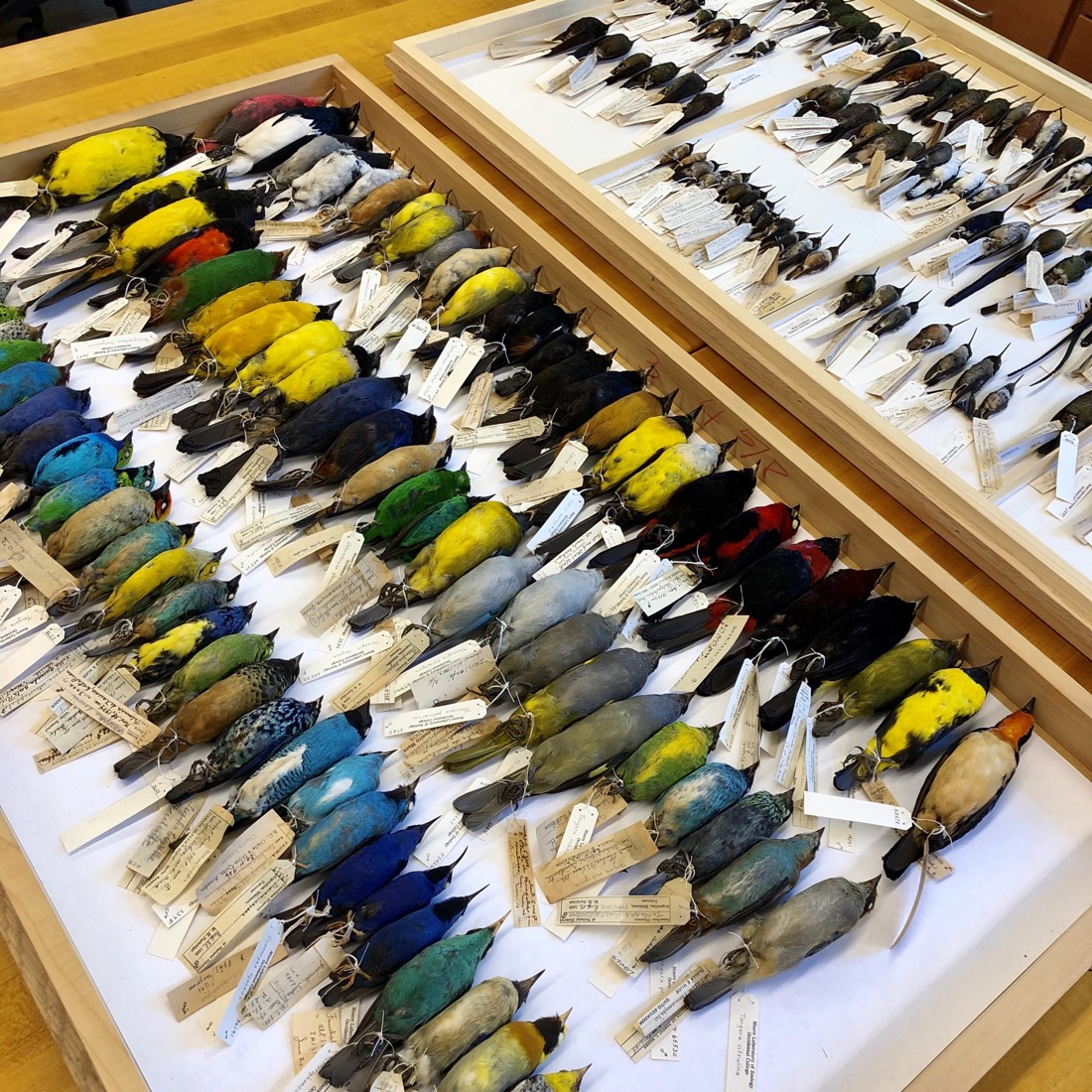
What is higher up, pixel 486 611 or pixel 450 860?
pixel 486 611

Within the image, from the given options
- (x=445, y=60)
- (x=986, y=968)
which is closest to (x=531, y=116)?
(x=445, y=60)

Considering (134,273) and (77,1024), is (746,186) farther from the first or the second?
(77,1024)

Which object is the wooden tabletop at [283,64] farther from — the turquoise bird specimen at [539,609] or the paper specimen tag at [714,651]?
the turquoise bird specimen at [539,609]

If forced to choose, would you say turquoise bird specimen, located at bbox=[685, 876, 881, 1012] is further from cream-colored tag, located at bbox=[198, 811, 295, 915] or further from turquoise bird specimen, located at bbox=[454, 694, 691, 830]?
cream-colored tag, located at bbox=[198, 811, 295, 915]

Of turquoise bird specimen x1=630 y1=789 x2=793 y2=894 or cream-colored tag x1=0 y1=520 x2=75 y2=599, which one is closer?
turquoise bird specimen x1=630 y1=789 x2=793 y2=894

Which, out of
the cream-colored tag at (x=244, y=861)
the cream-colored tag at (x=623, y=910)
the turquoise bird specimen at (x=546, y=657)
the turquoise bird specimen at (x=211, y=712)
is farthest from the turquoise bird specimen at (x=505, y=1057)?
the turquoise bird specimen at (x=211, y=712)

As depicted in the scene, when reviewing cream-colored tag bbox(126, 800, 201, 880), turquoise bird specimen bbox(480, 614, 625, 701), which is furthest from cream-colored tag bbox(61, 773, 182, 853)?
turquoise bird specimen bbox(480, 614, 625, 701)

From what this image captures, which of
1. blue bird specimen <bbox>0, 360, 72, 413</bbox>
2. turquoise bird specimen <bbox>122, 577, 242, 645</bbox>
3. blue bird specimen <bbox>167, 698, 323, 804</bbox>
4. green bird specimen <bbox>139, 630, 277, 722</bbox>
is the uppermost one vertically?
blue bird specimen <bbox>0, 360, 72, 413</bbox>
